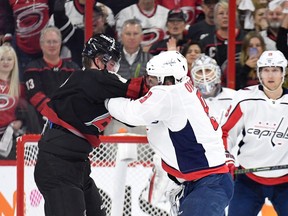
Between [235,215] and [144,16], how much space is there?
202 centimetres

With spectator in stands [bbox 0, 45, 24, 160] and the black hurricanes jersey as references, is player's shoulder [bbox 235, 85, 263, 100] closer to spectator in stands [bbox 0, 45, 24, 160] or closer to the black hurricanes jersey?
the black hurricanes jersey

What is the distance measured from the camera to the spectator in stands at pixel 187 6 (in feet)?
22.3

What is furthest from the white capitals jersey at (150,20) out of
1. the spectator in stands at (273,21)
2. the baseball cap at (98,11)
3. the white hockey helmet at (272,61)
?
the white hockey helmet at (272,61)

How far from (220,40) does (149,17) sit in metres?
0.57

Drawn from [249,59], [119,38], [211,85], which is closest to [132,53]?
[119,38]

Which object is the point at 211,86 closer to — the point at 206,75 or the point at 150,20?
the point at 206,75

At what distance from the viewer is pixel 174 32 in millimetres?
6676

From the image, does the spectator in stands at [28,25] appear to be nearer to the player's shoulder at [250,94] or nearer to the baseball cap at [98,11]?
the baseball cap at [98,11]

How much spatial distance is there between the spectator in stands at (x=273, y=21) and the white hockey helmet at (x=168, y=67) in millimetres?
2397

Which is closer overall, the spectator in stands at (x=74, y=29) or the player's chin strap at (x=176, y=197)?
the player's chin strap at (x=176, y=197)

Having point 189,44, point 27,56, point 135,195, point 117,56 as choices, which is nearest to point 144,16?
point 189,44

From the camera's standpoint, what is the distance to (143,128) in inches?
236

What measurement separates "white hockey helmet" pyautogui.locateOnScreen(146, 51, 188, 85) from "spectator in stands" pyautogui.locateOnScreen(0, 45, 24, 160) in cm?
226

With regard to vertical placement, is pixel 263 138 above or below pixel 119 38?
below
